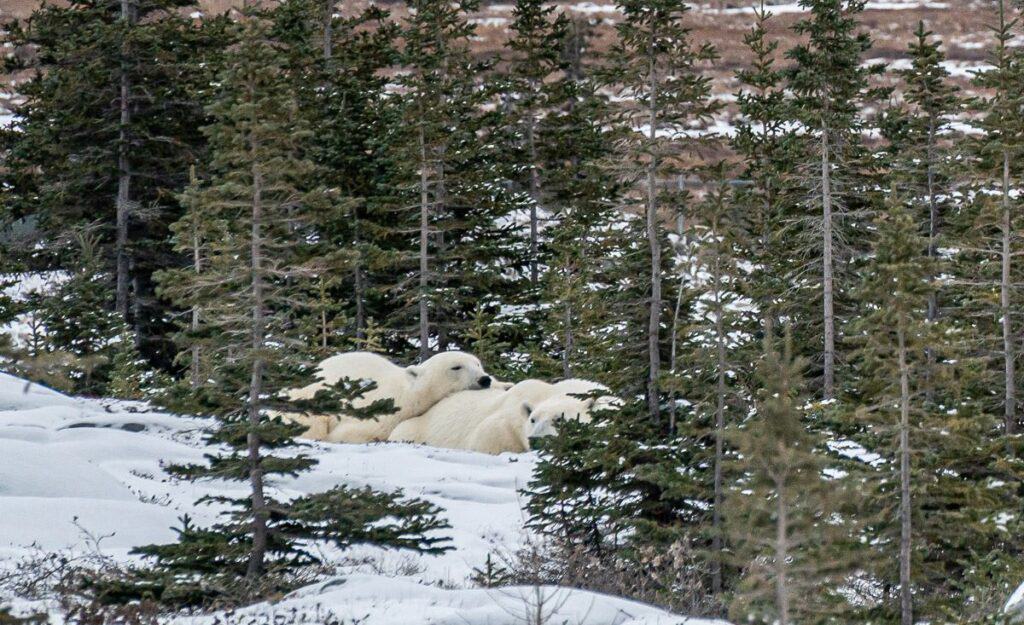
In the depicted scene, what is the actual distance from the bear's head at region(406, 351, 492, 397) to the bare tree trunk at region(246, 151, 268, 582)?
36.2ft

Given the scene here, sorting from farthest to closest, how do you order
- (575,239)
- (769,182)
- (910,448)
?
→ (575,239) < (769,182) < (910,448)

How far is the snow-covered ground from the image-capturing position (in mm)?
8945

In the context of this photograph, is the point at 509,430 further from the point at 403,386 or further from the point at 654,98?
the point at 654,98

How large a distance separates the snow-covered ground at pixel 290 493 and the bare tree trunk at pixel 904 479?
221cm

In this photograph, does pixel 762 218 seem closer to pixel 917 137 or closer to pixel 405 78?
pixel 917 137

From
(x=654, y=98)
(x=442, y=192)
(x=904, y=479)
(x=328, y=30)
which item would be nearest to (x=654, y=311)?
(x=654, y=98)

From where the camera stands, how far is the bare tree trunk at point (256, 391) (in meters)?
10.7

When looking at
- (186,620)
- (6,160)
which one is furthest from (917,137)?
(186,620)

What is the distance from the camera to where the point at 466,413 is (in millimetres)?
21297

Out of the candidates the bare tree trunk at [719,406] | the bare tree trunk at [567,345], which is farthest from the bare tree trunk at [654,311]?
the bare tree trunk at [567,345]

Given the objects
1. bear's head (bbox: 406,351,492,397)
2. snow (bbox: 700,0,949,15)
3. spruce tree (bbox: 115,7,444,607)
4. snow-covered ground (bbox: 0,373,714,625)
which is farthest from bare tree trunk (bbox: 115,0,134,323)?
snow (bbox: 700,0,949,15)

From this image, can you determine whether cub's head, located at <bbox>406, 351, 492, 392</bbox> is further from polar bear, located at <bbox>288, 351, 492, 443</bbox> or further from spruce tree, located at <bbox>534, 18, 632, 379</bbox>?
spruce tree, located at <bbox>534, 18, 632, 379</bbox>

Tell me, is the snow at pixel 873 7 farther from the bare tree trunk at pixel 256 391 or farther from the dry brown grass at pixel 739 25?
the bare tree trunk at pixel 256 391

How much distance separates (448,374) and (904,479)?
1276cm
